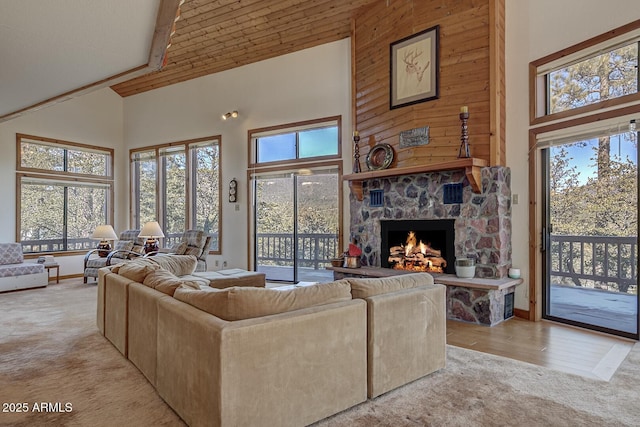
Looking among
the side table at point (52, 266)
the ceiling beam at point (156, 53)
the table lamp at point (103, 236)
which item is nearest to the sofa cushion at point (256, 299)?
the ceiling beam at point (156, 53)

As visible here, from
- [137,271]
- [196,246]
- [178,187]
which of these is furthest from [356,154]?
[178,187]

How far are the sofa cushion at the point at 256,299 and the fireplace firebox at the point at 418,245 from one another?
2931 mm

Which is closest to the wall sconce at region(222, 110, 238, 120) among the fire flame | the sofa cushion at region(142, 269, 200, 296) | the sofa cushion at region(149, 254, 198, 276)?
the sofa cushion at region(149, 254, 198, 276)

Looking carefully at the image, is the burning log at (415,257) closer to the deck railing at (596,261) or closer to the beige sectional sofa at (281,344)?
the deck railing at (596,261)

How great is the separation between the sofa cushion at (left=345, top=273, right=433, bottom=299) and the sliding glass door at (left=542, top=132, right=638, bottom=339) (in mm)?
2295

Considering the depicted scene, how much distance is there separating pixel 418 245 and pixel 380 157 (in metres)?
1.37

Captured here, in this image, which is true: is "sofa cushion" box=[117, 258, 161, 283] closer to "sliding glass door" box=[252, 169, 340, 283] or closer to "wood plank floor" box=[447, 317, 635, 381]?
"wood plank floor" box=[447, 317, 635, 381]

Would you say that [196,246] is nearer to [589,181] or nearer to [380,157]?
[380,157]

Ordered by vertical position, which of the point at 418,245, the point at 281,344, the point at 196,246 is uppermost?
the point at 418,245

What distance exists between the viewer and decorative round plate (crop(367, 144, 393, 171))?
5.27 meters

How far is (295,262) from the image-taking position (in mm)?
6848

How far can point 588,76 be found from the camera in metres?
3.97

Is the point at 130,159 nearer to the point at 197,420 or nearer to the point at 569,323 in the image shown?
the point at 197,420

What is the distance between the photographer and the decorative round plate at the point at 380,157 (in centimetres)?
527
